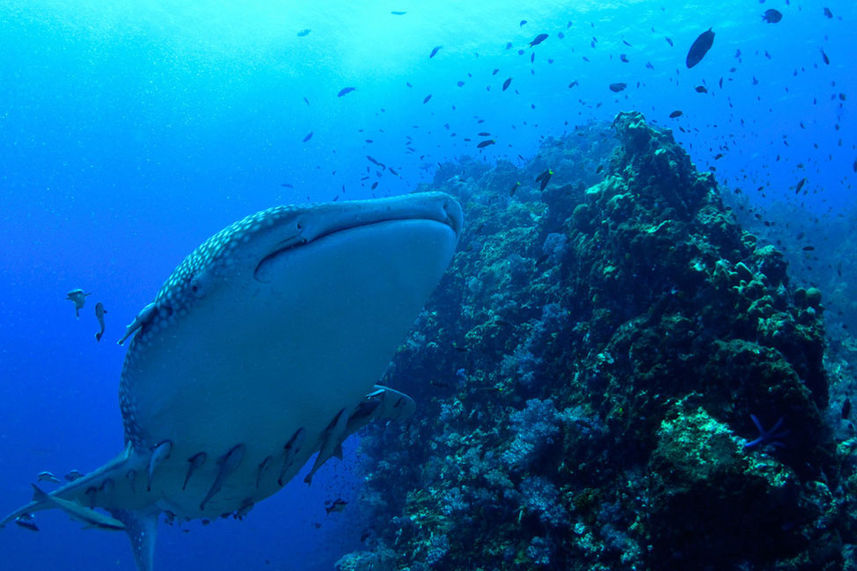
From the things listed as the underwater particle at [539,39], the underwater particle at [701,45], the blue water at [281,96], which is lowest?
the underwater particle at [701,45]

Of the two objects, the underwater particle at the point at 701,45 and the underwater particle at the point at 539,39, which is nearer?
the underwater particle at the point at 701,45

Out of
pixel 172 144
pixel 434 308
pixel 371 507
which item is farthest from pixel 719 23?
pixel 172 144

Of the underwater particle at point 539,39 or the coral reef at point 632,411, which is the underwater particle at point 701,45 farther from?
the underwater particle at point 539,39

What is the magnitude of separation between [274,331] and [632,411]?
13.7 ft

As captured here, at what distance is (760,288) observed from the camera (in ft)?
16.0

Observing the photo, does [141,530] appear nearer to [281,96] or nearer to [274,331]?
[274,331]

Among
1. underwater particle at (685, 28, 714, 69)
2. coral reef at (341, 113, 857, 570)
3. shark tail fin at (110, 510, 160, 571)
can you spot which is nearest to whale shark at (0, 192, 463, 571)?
shark tail fin at (110, 510, 160, 571)

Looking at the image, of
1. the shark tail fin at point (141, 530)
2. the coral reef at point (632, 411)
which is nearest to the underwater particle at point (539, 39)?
the coral reef at point (632, 411)

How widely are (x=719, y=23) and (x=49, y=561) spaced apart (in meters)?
71.9

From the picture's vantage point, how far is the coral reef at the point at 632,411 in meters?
3.60

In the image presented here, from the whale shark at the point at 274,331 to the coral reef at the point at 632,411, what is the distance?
3146 mm

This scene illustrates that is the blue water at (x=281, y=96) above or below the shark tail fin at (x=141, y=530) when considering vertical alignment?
above

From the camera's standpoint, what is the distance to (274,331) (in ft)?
6.84

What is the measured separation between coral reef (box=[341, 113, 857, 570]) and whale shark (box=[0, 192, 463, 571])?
10.3 ft
